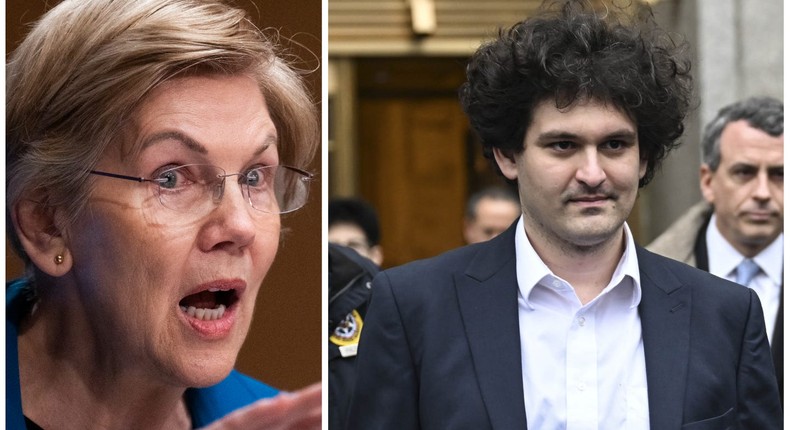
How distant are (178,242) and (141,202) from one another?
13cm

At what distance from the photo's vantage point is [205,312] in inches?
132

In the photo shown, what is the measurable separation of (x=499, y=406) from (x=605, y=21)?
979mm

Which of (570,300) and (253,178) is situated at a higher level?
(253,178)

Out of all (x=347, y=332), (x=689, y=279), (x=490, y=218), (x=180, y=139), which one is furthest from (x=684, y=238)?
(x=490, y=218)

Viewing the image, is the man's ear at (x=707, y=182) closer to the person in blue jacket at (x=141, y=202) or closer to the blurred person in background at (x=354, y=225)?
the person in blue jacket at (x=141, y=202)

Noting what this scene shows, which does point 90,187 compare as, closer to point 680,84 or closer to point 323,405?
point 323,405

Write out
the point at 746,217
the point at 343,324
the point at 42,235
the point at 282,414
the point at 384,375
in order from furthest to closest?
the point at 343,324
the point at 746,217
the point at 282,414
the point at 42,235
the point at 384,375

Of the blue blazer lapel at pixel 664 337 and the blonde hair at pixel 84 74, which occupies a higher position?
the blonde hair at pixel 84 74

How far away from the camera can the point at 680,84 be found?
11.0 ft

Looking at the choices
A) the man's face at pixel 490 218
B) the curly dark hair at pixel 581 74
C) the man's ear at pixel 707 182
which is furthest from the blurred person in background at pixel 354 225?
the curly dark hair at pixel 581 74

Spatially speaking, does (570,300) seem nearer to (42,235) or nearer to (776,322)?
(776,322)

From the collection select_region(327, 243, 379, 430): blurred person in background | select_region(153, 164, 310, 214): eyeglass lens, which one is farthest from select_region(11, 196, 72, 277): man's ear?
select_region(327, 243, 379, 430): blurred person in background

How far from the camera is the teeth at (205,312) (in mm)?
3316

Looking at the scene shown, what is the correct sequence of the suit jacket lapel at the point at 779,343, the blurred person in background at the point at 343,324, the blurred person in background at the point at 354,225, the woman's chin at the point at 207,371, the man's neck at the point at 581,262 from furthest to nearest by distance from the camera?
the blurred person in background at the point at 354,225
the blurred person in background at the point at 343,324
the suit jacket lapel at the point at 779,343
the woman's chin at the point at 207,371
the man's neck at the point at 581,262
